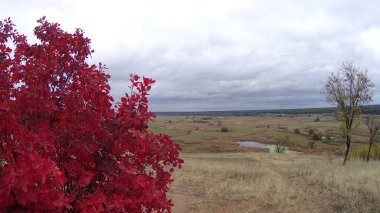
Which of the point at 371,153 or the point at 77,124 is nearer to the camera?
the point at 77,124

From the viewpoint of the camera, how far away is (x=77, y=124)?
3.73m

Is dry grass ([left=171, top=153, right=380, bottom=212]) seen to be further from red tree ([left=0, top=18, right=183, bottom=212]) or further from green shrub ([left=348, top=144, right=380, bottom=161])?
green shrub ([left=348, top=144, right=380, bottom=161])

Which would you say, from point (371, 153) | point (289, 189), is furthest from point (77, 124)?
point (371, 153)

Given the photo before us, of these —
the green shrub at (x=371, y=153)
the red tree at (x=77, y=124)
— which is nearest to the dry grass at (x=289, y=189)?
the red tree at (x=77, y=124)

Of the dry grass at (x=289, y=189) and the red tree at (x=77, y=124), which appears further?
the dry grass at (x=289, y=189)

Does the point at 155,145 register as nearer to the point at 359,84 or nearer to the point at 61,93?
the point at 61,93

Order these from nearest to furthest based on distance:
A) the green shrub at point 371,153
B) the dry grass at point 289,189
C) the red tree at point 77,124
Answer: the red tree at point 77,124 < the dry grass at point 289,189 < the green shrub at point 371,153

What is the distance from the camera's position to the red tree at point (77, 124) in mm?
3240

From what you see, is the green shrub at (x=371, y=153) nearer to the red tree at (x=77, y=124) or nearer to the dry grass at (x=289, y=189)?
the dry grass at (x=289, y=189)

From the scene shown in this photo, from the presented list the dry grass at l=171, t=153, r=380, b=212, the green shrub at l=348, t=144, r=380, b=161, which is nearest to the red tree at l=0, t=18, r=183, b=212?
the dry grass at l=171, t=153, r=380, b=212

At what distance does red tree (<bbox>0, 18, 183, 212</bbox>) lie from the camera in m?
3.24

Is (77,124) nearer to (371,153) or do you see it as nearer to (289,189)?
(289,189)

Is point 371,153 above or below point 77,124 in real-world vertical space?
below

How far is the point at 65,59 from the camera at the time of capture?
159 inches
